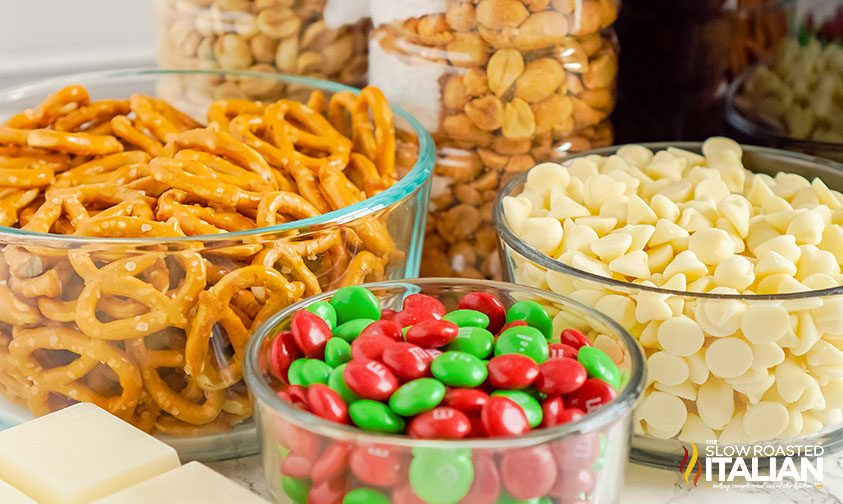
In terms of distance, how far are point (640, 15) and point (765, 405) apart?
0.48m

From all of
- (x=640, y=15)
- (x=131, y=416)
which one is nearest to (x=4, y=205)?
(x=131, y=416)

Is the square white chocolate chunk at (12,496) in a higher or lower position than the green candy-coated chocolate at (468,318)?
lower

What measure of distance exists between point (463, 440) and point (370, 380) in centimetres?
6

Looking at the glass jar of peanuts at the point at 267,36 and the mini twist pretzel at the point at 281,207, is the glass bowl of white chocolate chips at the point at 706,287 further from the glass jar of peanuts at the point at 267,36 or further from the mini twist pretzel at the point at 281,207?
the glass jar of peanuts at the point at 267,36

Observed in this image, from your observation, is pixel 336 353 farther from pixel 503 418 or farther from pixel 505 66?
pixel 505 66

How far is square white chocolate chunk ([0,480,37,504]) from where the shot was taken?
2.01 feet

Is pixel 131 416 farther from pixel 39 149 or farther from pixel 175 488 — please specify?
pixel 39 149

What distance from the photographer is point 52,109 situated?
91cm

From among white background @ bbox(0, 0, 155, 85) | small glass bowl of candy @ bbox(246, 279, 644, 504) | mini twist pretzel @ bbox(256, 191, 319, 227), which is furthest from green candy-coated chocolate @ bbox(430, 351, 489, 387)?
white background @ bbox(0, 0, 155, 85)

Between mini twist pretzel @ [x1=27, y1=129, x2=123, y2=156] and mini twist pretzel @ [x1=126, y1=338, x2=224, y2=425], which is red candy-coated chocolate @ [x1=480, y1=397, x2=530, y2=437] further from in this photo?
mini twist pretzel @ [x1=27, y1=129, x2=123, y2=156]

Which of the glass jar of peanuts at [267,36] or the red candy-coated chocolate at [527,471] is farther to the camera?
the glass jar of peanuts at [267,36]

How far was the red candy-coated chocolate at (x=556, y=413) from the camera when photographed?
589 millimetres

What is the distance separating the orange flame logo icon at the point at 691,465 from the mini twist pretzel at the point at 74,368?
A: 0.36 metres

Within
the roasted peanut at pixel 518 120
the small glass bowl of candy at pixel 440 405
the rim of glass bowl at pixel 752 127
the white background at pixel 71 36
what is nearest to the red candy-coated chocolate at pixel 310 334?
the small glass bowl of candy at pixel 440 405
